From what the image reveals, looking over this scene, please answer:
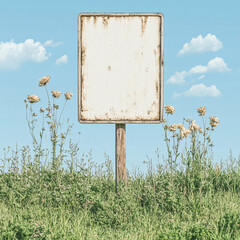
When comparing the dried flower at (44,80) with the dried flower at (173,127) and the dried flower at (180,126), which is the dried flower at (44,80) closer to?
the dried flower at (173,127)

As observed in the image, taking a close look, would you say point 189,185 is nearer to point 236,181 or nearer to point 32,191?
point 236,181

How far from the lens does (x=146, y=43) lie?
7.21 metres

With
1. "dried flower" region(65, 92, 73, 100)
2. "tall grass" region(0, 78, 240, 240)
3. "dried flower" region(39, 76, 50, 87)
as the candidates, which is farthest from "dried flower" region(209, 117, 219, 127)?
A: "dried flower" region(39, 76, 50, 87)

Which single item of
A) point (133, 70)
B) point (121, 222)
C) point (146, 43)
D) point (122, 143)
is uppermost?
point (146, 43)

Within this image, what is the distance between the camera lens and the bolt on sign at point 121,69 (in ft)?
23.6

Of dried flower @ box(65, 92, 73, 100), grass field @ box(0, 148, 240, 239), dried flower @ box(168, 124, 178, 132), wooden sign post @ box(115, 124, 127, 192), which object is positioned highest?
dried flower @ box(65, 92, 73, 100)

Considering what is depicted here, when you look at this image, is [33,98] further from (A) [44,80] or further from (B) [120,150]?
(B) [120,150]

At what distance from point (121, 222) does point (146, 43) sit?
3312 mm

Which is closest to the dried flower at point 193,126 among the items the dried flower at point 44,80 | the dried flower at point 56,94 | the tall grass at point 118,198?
the tall grass at point 118,198

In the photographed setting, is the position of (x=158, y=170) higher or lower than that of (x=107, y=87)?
lower

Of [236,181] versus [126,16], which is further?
[236,181]

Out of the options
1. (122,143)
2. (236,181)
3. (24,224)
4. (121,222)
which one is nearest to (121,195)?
(121,222)

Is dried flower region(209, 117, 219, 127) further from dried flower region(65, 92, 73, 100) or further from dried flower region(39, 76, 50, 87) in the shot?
dried flower region(39, 76, 50, 87)

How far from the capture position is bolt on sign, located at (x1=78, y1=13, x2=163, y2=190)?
7.20 metres
